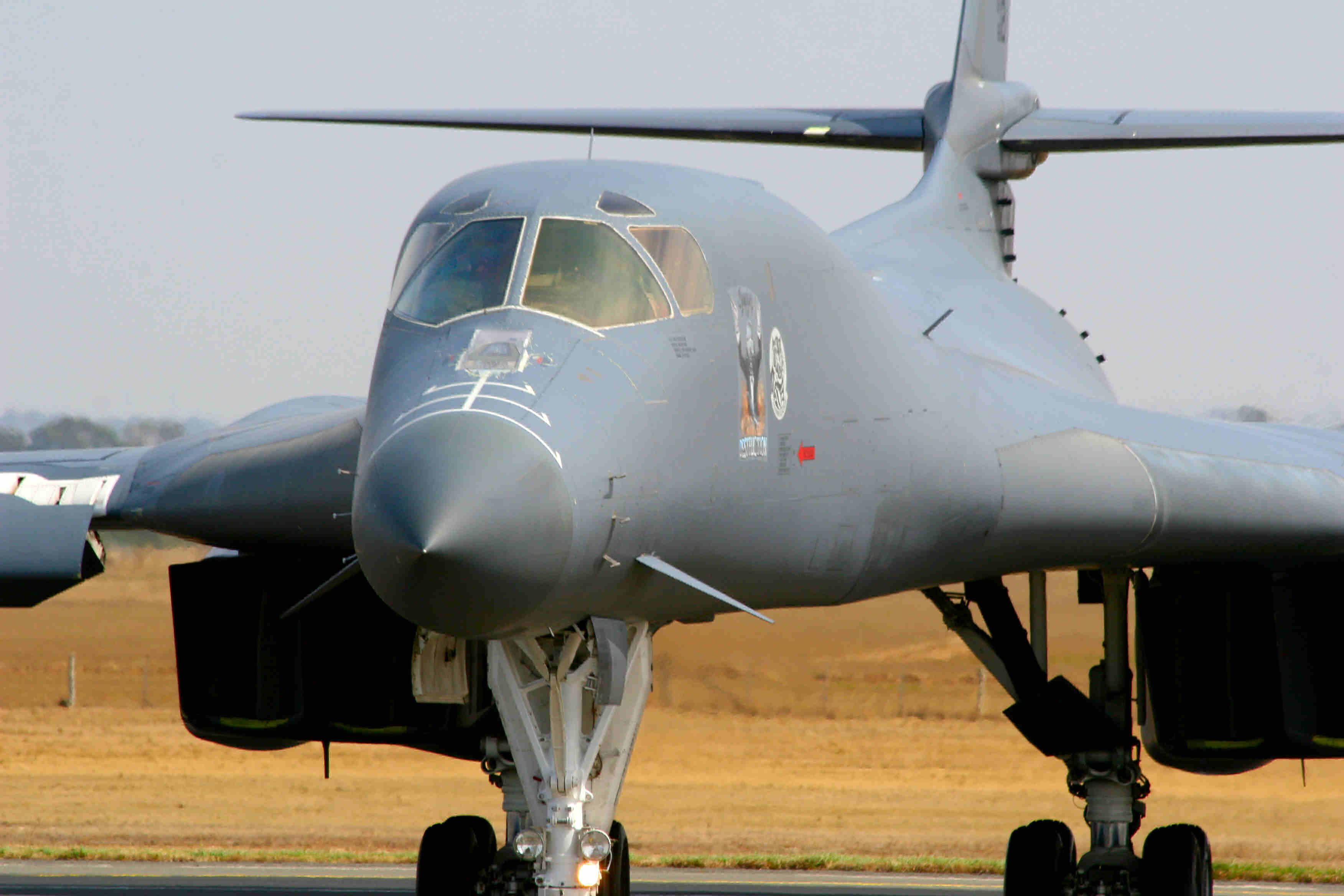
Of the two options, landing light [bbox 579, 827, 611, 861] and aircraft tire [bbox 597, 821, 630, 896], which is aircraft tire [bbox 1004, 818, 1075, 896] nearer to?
aircraft tire [bbox 597, 821, 630, 896]

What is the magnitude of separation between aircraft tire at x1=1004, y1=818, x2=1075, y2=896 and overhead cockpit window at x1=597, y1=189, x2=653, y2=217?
708cm

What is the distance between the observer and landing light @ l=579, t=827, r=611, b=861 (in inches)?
313

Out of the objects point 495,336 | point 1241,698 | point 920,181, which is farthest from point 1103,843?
point 495,336

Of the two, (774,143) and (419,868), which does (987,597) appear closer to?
(419,868)

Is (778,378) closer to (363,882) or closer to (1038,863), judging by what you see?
(1038,863)

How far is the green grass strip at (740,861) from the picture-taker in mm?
18859

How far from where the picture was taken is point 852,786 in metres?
28.8

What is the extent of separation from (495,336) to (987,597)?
686cm

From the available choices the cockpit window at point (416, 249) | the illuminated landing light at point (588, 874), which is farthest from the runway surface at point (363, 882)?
the cockpit window at point (416, 249)

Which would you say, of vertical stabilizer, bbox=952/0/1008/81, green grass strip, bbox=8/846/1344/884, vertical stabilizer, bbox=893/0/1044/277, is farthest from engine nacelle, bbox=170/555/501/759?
vertical stabilizer, bbox=952/0/1008/81

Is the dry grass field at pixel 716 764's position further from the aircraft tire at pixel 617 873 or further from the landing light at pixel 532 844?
the landing light at pixel 532 844

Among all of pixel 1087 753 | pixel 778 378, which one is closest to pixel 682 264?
pixel 778 378

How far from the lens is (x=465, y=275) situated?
7.75 metres

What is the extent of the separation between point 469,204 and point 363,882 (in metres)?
10.6
